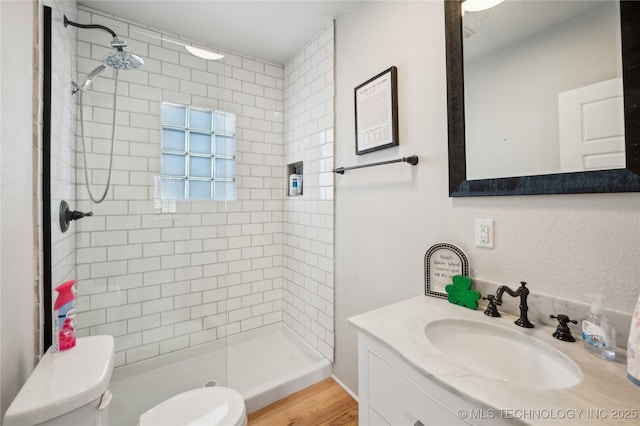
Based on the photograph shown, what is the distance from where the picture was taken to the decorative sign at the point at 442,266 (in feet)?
3.71

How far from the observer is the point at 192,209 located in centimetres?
191

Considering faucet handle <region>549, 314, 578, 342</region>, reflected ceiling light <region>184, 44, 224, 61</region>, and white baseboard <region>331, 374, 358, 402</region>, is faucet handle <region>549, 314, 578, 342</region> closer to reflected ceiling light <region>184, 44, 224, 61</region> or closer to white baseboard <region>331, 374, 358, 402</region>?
white baseboard <region>331, 374, 358, 402</region>

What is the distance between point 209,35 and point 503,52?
6.89 ft

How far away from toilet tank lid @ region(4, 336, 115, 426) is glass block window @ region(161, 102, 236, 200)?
1.03 m

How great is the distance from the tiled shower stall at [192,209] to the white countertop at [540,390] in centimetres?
116

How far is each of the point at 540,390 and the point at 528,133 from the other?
2.68 feet

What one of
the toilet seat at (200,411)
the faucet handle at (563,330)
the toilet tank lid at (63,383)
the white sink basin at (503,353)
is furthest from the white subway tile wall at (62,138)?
the faucet handle at (563,330)

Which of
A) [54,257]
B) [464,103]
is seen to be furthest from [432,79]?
[54,257]

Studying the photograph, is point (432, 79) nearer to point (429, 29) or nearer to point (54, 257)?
point (429, 29)

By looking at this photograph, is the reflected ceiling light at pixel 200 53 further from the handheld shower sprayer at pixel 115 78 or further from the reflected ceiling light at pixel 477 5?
the reflected ceiling light at pixel 477 5

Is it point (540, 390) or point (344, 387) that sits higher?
point (540, 390)

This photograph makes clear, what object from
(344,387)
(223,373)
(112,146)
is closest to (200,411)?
(223,373)

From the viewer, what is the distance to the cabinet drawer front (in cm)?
67

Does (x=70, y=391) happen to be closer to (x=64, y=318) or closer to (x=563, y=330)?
(x=64, y=318)
